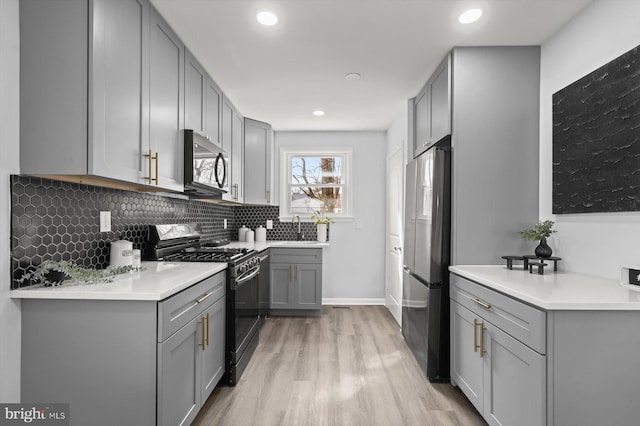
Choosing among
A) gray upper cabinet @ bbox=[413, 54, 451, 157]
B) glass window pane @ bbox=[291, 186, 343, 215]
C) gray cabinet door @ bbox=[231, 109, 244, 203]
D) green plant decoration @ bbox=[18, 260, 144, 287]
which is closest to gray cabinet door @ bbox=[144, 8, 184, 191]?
green plant decoration @ bbox=[18, 260, 144, 287]

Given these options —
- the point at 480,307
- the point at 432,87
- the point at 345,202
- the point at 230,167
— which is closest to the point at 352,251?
the point at 345,202

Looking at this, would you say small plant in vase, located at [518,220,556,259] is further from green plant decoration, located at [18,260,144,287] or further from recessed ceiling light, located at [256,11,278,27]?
green plant decoration, located at [18,260,144,287]

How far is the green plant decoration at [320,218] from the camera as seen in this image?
15.6 feet

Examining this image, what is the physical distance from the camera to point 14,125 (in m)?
1.48

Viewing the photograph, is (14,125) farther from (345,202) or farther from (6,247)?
(345,202)

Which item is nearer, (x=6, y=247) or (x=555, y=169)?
(x=6, y=247)

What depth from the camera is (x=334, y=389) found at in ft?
8.02

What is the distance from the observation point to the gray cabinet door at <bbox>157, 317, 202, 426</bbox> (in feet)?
5.07

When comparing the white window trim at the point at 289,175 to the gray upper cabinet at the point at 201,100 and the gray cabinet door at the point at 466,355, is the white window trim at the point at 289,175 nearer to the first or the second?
the gray upper cabinet at the point at 201,100

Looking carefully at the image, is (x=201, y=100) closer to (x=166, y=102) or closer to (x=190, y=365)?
(x=166, y=102)

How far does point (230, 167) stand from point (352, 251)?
2195mm

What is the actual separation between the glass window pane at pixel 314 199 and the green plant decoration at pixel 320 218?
49 millimetres

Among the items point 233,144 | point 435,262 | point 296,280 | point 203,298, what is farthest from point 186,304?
point 296,280

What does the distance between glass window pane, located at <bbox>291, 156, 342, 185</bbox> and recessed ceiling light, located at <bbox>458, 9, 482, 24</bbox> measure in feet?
9.61
